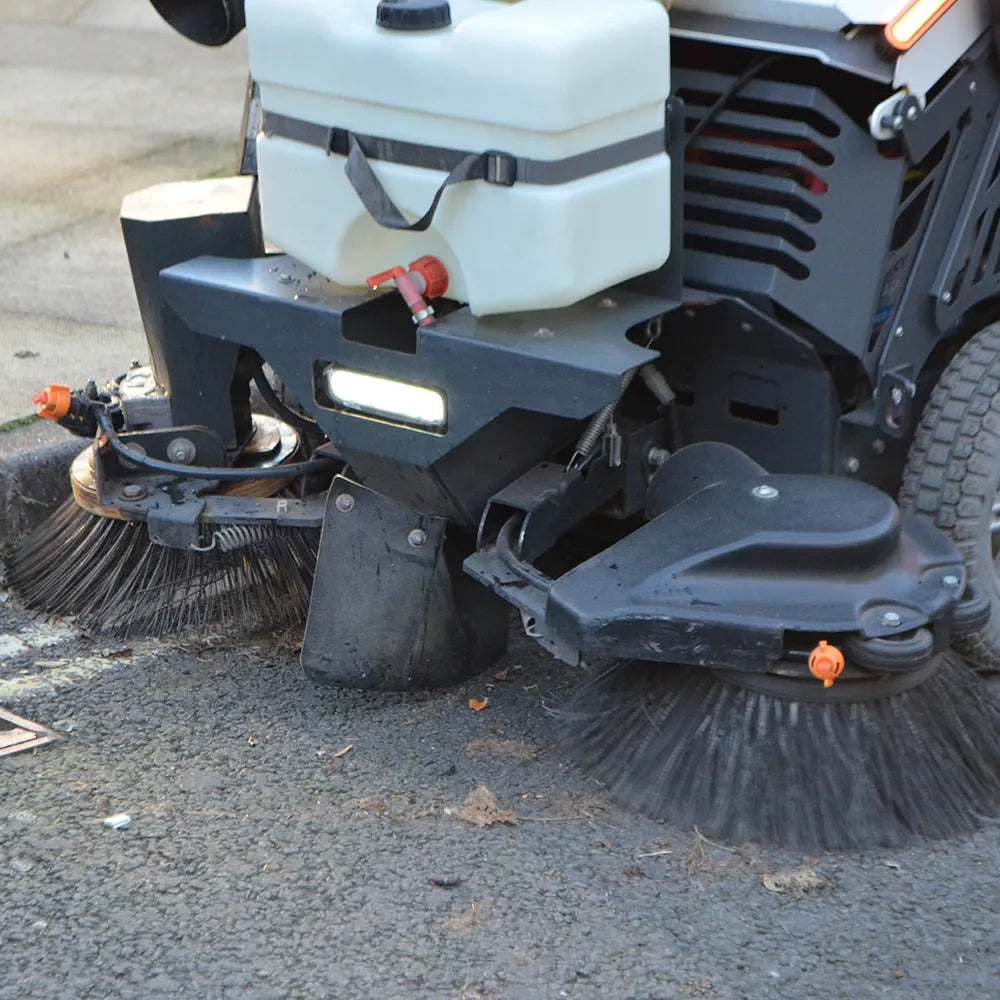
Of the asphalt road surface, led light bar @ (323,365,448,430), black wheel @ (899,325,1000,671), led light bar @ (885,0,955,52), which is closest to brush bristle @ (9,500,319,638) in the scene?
the asphalt road surface

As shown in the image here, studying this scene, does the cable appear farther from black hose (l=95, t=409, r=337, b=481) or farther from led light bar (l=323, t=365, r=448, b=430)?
black hose (l=95, t=409, r=337, b=481)

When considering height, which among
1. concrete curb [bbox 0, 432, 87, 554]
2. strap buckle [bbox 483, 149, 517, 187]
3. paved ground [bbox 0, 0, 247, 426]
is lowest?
paved ground [bbox 0, 0, 247, 426]

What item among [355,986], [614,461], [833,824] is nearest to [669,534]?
[614,461]

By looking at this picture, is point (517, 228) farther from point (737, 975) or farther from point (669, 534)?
point (737, 975)

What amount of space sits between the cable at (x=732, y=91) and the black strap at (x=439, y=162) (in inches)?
6.8

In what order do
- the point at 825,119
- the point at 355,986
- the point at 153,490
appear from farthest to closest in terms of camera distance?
the point at 153,490, the point at 825,119, the point at 355,986

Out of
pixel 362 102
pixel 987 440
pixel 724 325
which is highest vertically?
pixel 362 102

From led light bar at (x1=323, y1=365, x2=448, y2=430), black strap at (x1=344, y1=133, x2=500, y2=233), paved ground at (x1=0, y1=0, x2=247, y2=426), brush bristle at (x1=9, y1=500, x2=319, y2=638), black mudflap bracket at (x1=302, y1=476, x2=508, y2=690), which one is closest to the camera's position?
black strap at (x1=344, y1=133, x2=500, y2=233)

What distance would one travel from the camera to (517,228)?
2385 mm

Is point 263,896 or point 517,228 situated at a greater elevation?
point 517,228

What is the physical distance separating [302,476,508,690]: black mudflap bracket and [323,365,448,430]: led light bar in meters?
0.23

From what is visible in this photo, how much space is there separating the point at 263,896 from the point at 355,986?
0.81 feet

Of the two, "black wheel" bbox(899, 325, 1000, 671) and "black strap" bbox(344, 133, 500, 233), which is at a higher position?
"black strap" bbox(344, 133, 500, 233)

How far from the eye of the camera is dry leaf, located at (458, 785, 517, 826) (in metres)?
2.56
